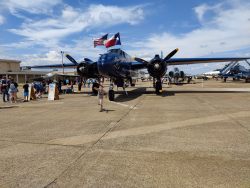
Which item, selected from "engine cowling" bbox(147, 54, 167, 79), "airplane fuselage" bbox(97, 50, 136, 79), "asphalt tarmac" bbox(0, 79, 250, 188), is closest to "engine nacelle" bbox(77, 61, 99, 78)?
"airplane fuselage" bbox(97, 50, 136, 79)

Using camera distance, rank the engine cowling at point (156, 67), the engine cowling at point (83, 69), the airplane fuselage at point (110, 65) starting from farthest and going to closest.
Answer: the engine cowling at point (83, 69) < the engine cowling at point (156, 67) < the airplane fuselage at point (110, 65)

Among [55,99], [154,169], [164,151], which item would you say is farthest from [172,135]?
[55,99]

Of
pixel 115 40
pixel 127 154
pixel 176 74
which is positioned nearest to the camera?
pixel 127 154

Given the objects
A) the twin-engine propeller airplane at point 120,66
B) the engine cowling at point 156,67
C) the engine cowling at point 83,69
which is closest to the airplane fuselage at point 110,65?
the twin-engine propeller airplane at point 120,66

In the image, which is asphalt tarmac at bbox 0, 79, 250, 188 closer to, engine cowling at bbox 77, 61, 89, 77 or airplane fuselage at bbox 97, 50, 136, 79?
→ airplane fuselage at bbox 97, 50, 136, 79

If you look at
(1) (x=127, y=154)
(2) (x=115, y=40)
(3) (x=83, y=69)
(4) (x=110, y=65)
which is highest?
(2) (x=115, y=40)

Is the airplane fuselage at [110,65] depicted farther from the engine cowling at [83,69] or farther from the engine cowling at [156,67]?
the engine cowling at [83,69]

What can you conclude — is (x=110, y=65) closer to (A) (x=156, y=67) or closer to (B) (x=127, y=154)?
(A) (x=156, y=67)

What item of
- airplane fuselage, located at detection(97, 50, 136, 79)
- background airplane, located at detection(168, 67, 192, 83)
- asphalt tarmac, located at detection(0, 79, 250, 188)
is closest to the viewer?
asphalt tarmac, located at detection(0, 79, 250, 188)

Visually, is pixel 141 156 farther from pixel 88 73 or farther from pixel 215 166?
pixel 88 73

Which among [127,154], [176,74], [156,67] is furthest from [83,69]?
[176,74]

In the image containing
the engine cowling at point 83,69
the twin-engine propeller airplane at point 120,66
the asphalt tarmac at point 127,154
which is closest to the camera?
the asphalt tarmac at point 127,154

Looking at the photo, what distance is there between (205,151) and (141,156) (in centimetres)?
161

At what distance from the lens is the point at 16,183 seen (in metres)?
2.77
